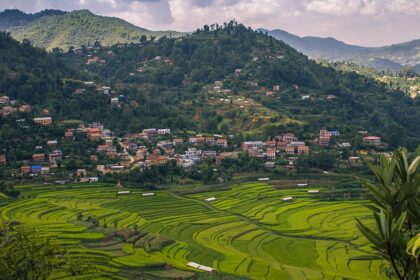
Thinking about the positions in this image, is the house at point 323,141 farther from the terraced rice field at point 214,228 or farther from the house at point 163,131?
the house at point 163,131

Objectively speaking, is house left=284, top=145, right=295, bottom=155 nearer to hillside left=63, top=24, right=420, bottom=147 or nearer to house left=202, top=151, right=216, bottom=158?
hillside left=63, top=24, right=420, bottom=147

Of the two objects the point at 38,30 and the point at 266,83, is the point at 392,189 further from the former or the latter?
the point at 38,30

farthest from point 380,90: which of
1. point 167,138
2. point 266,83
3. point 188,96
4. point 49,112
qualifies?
point 49,112

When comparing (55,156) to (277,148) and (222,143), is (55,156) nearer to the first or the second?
(222,143)

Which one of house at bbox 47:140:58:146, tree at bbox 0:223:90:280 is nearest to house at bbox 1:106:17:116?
house at bbox 47:140:58:146

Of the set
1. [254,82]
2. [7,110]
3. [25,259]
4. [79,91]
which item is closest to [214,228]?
[25,259]

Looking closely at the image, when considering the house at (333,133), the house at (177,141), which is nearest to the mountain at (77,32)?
the house at (177,141)
